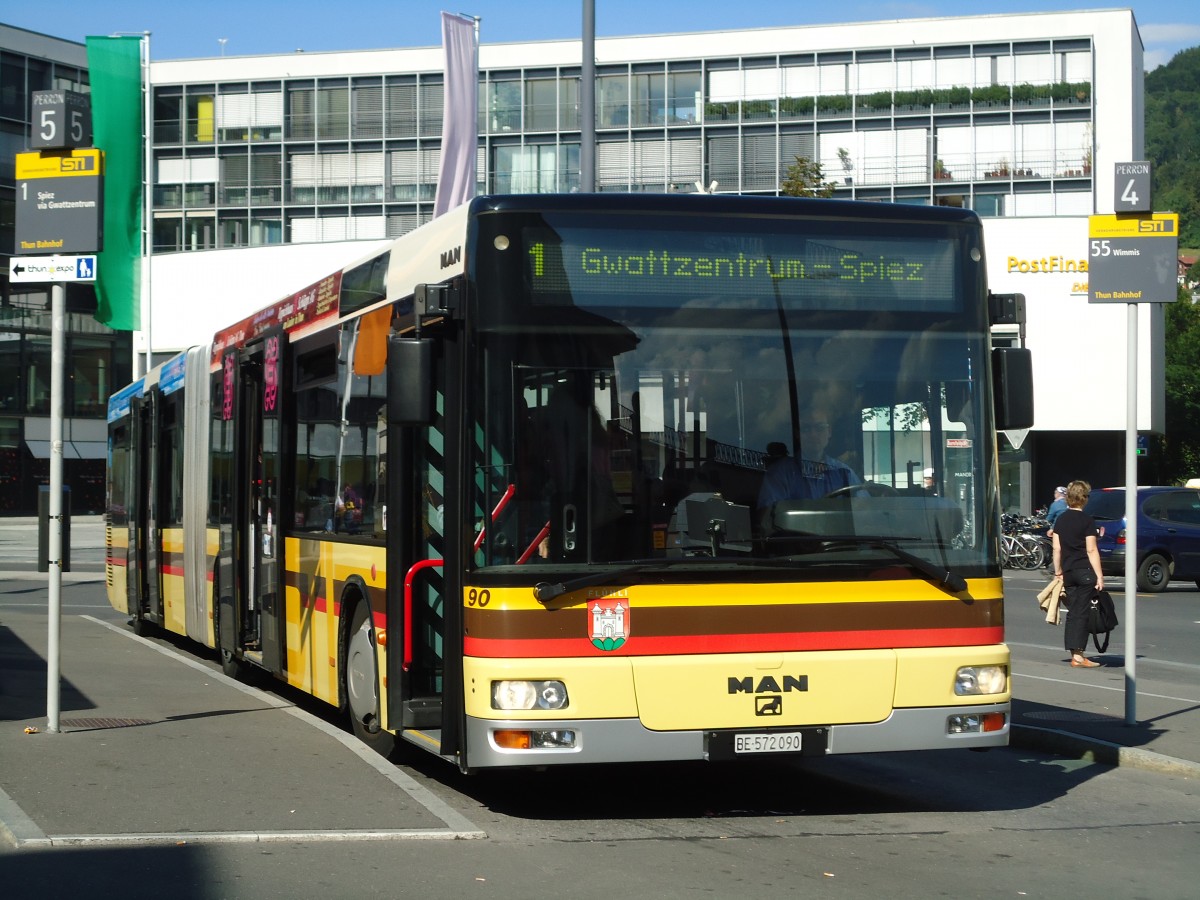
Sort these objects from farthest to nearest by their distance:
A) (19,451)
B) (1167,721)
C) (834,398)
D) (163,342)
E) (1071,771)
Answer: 1. (19,451)
2. (163,342)
3. (1167,721)
4. (1071,771)
5. (834,398)

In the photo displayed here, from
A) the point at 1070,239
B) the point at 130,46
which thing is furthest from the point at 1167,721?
the point at 1070,239

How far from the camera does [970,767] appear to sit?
34.6 ft

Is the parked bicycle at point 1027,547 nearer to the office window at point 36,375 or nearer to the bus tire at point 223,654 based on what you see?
the bus tire at point 223,654

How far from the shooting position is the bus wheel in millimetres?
9750

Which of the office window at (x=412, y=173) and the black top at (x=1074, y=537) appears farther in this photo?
the office window at (x=412, y=173)

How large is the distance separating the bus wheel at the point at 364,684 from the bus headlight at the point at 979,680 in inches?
132

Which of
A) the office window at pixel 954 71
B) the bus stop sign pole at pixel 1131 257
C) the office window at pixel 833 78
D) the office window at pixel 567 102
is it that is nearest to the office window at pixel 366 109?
the office window at pixel 567 102

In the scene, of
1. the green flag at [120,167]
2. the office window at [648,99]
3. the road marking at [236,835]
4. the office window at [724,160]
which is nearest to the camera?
the road marking at [236,835]

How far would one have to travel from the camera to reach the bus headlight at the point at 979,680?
816 cm

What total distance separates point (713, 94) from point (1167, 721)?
170ft

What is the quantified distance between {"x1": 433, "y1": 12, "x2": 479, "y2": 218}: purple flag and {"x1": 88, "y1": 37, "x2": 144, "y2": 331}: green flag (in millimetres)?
9997

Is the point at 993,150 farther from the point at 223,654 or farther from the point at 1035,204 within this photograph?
the point at 223,654

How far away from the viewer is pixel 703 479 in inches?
308

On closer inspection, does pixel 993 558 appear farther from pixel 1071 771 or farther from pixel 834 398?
pixel 1071 771
